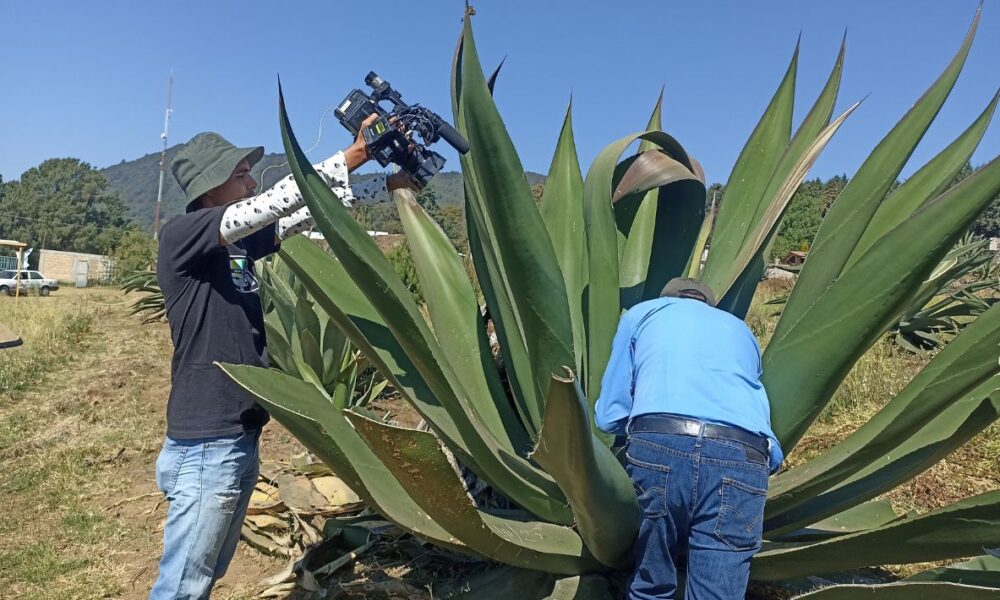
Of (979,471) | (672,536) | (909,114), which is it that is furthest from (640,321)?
(979,471)

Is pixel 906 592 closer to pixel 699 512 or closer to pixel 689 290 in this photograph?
pixel 699 512

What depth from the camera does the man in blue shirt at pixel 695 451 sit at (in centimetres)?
160

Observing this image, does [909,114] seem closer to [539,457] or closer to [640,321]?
[640,321]

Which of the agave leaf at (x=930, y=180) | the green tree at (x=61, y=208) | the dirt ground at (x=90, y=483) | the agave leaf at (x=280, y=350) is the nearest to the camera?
the agave leaf at (x=930, y=180)

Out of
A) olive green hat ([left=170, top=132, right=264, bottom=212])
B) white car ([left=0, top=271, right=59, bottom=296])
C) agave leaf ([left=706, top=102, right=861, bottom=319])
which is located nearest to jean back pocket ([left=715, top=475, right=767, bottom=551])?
agave leaf ([left=706, top=102, right=861, bottom=319])

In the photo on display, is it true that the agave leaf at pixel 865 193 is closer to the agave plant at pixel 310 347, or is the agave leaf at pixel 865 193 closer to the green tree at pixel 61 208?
the agave plant at pixel 310 347

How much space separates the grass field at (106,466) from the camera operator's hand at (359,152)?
145cm

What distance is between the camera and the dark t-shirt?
6.34 feet

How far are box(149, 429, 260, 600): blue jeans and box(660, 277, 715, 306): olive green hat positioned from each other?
3.86 ft

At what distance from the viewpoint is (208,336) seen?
2023 millimetres

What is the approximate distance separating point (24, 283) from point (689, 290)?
106 feet

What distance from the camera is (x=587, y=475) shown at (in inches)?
53.1

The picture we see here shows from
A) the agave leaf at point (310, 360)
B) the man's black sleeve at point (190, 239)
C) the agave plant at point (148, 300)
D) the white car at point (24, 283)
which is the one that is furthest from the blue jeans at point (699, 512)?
the white car at point (24, 283)

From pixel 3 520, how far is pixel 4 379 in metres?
2.98
